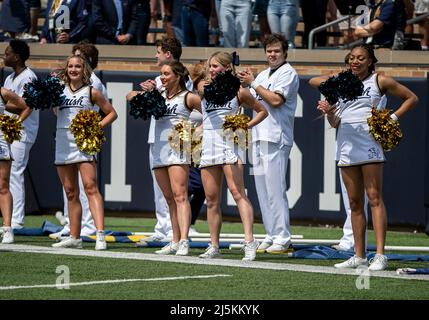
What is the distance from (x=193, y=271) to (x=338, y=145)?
5.71 ft

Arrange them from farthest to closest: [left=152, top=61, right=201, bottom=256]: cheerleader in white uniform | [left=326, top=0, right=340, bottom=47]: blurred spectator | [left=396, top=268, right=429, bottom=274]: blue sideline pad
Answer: [left=326, top=0, right=340, bottom=47]: blurred spectator
[left=152, top=61, right=201, bottom=256]: cheerleader in white uniform
[left=396, top=268, right=429, bottom=274]: blue sideline pad

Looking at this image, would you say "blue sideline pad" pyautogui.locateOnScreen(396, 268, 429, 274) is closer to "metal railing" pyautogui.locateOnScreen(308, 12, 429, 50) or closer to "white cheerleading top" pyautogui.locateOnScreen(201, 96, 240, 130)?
"white cheerleading top" pyautogui.locateOnScreen(201, 96, 240, 130)

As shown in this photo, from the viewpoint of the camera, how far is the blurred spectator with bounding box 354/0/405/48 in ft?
50.8

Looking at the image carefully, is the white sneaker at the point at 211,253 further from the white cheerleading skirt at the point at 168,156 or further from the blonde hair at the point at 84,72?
the blonde hair at the point at 84,72

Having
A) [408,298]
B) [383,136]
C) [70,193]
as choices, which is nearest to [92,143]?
[70,193]

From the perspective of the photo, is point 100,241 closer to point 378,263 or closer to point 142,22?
point 378,263

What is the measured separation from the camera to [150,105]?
38.2 ft

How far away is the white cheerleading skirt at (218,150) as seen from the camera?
1137 centimetres

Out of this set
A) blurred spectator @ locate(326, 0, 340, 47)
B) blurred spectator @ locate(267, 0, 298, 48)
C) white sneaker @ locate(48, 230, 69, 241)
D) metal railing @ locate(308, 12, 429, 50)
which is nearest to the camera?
white sneaker @ locate(48, 230, 69, 241)

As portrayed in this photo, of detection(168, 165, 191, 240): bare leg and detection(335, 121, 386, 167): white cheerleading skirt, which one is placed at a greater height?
detection(335, 121, 386, 167): white cheerleading skirt

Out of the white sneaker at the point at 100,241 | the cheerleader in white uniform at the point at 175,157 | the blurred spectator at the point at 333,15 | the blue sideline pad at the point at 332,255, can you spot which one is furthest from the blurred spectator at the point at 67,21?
the blue sideline pad at the point at 332,255

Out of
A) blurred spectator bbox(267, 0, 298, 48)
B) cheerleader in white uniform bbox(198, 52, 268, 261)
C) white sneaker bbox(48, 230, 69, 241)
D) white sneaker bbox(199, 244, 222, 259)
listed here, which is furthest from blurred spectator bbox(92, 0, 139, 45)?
white sneaker bbox(199, 244, 222, 259)

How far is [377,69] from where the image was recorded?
614 inches

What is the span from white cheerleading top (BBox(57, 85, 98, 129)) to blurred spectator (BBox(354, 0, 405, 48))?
479 centimetres
